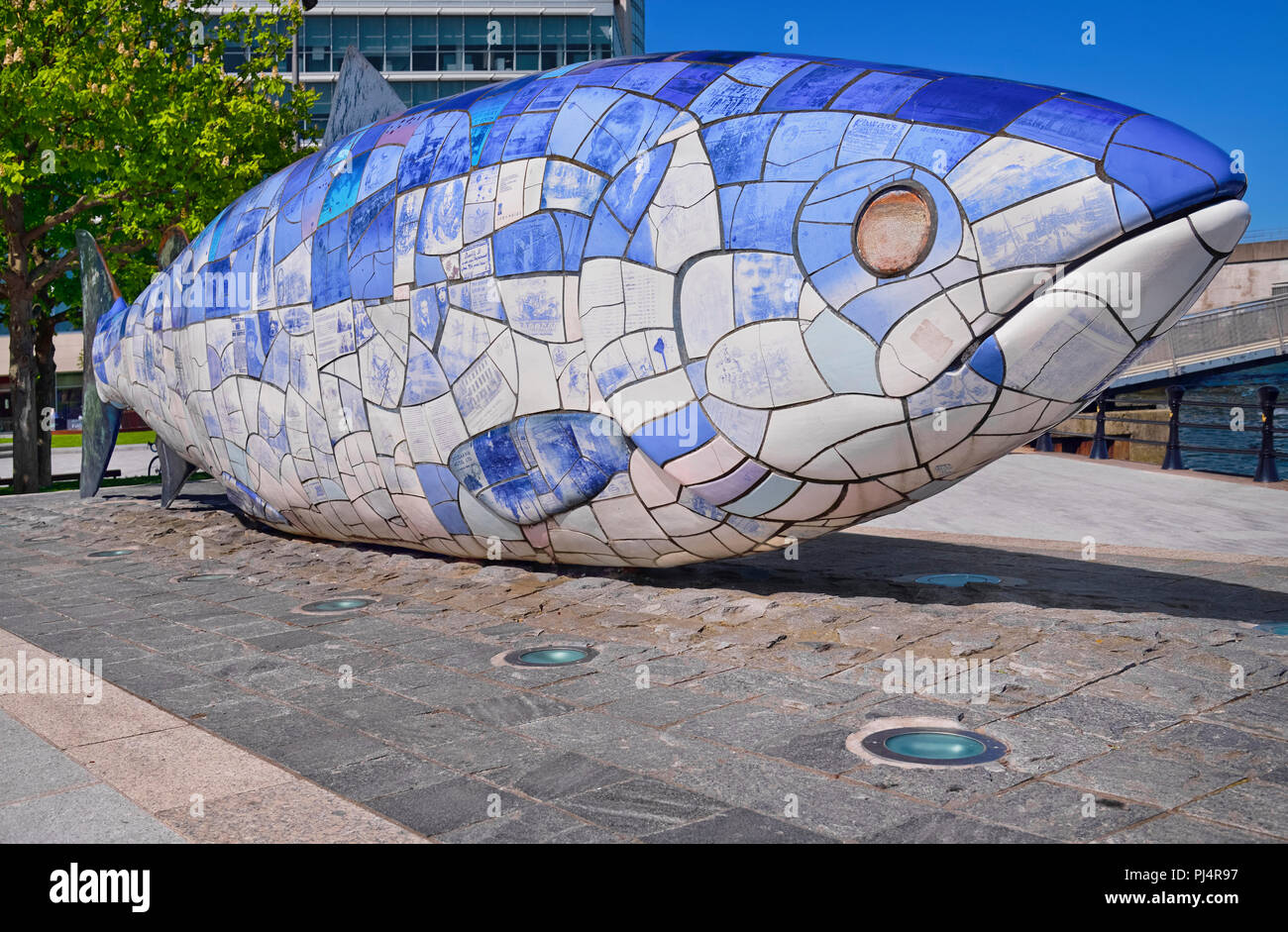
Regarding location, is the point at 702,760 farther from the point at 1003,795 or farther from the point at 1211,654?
the point at 1211,654

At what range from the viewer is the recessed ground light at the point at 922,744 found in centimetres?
391

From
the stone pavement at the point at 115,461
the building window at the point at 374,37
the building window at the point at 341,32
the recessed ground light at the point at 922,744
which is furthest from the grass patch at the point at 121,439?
the recessed ground light at the point at 922,744

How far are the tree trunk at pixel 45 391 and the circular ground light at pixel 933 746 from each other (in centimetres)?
1685

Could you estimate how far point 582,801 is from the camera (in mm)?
3645

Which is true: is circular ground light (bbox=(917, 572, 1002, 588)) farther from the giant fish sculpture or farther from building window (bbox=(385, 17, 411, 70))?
building window (bbox=(385, 17, 411, 70))

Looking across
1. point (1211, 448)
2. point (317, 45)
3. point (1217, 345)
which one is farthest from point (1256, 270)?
point (317, 45)

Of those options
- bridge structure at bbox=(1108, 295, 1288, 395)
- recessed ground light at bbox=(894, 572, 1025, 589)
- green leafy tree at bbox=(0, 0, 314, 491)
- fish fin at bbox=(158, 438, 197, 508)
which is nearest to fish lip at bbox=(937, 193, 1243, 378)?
recessed ground light at bbox=(894, 572, 1025, 589)

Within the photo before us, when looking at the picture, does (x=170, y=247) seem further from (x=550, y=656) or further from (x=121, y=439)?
(x=121, y=439)

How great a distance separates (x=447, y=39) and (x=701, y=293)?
1850 inches

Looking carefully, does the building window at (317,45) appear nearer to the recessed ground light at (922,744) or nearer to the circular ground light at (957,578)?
the circular ground light at (957,578)

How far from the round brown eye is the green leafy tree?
41.6ft

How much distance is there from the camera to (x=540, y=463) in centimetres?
666

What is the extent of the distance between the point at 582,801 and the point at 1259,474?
12.5 meters

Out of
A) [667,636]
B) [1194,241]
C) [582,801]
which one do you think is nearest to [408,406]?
[667,636]
